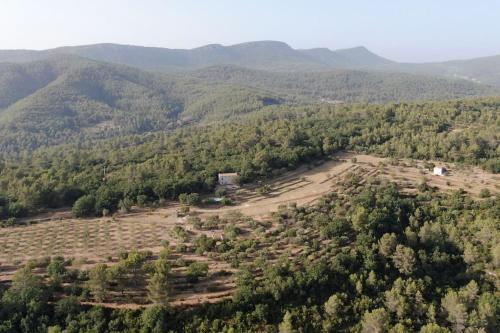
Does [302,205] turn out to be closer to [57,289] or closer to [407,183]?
[407,183]

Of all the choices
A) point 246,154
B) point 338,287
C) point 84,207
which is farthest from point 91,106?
point 338,287

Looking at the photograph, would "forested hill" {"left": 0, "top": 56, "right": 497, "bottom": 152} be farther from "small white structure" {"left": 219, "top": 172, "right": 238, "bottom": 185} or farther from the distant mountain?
"small white structure" {"left": 219, "top": 172, "right": 238, "bottom": 185}

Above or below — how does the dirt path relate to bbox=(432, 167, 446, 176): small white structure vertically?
below

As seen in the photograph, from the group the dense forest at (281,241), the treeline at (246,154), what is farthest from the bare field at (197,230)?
the treeline at (246,154)

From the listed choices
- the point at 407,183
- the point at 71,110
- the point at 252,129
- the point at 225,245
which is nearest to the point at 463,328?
the point at 225,245

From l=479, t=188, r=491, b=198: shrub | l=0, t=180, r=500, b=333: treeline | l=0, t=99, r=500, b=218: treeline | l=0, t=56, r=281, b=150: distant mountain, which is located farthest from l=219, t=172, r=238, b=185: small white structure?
l=0, t=56, r=281, b=150: distant mountain

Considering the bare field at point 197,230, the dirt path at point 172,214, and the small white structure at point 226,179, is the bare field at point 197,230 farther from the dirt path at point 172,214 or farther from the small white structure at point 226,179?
the small white structure at point 226,179
